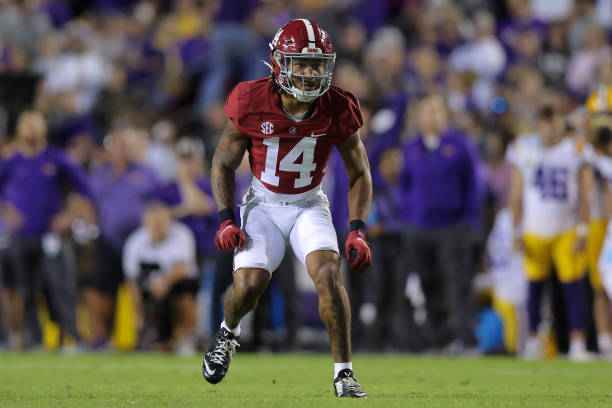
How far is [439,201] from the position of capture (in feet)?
35.9

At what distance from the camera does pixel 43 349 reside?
12.5m

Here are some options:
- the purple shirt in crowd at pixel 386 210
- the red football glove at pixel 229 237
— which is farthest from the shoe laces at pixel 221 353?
the purple shirt in crowd at pixel 386 210

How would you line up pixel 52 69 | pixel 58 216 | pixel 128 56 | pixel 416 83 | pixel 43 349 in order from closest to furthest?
1. pixel 58 216
2. pixel 43 349
3. pixel 416 83
4. pixel 52 69
5. pixel 128 56

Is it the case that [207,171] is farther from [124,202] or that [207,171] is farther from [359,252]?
[359,252]

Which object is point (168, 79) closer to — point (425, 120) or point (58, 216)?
point (58, 216)

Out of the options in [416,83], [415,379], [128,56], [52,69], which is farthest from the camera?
[128,56]

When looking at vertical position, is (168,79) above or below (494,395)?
above

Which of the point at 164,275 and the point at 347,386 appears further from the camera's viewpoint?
the point at 164,275

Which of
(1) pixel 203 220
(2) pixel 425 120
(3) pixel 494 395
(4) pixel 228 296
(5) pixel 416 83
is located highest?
(5) pixel 416 83

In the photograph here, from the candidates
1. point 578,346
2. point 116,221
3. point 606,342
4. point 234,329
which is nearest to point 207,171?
point 116,221

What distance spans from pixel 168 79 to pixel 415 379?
9.97 meters

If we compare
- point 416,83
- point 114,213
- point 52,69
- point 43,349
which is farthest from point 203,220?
point 52,69

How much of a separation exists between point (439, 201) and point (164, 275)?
2931 mm

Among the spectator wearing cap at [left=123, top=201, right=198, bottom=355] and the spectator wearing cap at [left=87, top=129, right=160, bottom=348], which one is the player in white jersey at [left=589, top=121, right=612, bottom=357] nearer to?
the spectator wearing cap at [left=123, top=201, right=198, bottom=355]
